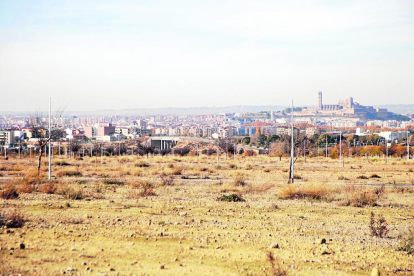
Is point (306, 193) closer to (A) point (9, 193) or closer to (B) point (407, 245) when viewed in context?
(B) point (407, 245)

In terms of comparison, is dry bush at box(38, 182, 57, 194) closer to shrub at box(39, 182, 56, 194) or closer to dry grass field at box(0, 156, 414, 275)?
shrub at box(39, 182, 56, 194)

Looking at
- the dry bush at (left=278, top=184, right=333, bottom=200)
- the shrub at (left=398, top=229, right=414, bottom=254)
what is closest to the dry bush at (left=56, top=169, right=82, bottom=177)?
Answer: the dry bush at (left=278, top=184, right=333, bottom=200)

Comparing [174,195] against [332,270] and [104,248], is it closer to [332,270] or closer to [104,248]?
[104,248]

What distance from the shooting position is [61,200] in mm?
15680

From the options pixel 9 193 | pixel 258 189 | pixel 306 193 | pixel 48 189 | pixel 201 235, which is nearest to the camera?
pixel 201 235

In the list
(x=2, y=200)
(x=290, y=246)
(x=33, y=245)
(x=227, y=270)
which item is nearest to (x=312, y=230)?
(x=290, y=246)

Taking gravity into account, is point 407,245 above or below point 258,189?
above

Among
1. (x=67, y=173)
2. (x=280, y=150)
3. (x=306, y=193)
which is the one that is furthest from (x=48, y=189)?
(x=280, y=150)

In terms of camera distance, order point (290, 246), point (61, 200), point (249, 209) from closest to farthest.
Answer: point (290, 246)
point (249, 209)
point (61, 200)

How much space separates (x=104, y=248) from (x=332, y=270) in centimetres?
406

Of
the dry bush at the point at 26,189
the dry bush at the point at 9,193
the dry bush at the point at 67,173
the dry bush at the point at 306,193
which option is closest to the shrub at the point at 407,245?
the dry bush at the point at 306,193

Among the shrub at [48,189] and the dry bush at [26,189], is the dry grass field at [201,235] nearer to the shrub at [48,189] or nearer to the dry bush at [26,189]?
the dry bush at [26,189]

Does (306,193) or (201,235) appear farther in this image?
(306,193)

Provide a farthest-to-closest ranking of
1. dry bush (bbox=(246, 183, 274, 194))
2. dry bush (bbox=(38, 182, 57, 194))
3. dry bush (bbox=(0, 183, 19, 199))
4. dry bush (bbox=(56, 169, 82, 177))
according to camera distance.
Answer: dry bush (bbox=(56, 169, 82, 177)), dry bush (bbox=(246, 183, 274, 194)), dry bush (bbox=(38, 182, 57, 194)), dry bush (bbox=(0, 183, 19, 199))
